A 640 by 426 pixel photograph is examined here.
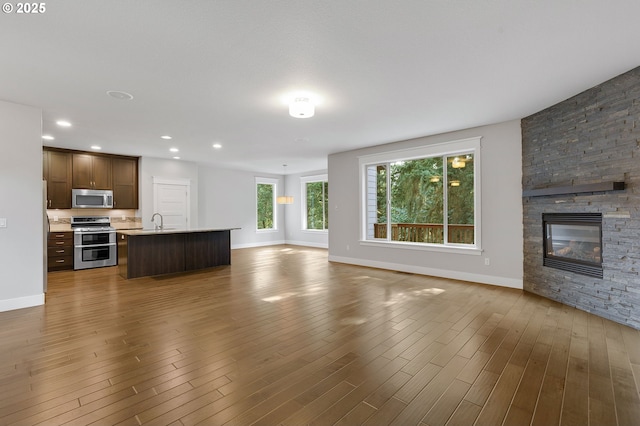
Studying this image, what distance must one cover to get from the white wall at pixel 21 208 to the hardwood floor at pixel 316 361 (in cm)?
36

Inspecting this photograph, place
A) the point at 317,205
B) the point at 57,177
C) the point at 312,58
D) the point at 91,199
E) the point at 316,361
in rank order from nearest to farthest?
1. the point at 316,361
2. the point at 312,58
3. the point at 57,177
4. the point at 91,199
5. the point at 317,205

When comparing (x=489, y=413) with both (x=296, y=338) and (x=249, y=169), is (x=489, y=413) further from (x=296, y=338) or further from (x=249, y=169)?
(x=249, y=169)

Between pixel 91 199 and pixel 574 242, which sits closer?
pixel 574 242

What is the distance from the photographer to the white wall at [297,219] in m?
10.6

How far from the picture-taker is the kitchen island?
18.8 feet

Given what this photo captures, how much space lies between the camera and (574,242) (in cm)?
397

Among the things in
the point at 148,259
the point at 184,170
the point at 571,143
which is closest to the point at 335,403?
the point at 571,143

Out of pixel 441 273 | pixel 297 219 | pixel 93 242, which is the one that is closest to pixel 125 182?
pixel 93 242

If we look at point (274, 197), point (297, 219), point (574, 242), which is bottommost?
point (574, 242)

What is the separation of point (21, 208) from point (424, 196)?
256 inches

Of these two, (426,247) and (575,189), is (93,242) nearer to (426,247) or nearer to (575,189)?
(426,247)

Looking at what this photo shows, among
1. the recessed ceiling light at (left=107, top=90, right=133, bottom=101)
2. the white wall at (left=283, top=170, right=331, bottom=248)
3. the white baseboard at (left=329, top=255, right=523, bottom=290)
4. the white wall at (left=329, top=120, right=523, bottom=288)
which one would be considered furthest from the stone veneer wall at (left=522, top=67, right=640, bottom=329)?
the white wall at (left=283, top=170, right=331, bottom=248)

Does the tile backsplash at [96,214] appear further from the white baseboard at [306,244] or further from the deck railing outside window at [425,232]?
the deck railing outside window at [425,232]

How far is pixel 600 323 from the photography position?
3.34 metres
